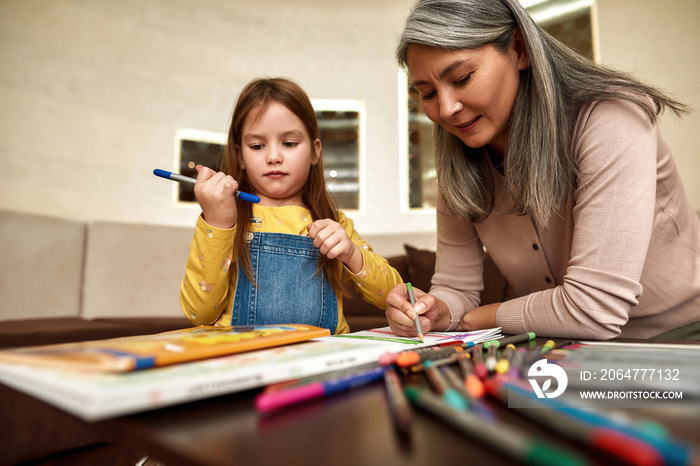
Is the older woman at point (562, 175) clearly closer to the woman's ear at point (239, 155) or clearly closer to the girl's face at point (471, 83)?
the girl's face at point (471, 83)

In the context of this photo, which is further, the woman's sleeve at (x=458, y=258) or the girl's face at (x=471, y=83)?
the woman's sleeve at (x=458, y=258)

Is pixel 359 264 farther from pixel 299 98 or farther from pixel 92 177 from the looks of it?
pixel 92 177

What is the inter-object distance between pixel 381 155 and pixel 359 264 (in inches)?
97.5

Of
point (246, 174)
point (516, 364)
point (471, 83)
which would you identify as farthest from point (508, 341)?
point (246, 174)

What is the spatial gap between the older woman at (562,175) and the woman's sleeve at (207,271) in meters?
0.37

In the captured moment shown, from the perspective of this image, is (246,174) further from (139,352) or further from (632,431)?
(632,431)

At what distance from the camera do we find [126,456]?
1.58 m

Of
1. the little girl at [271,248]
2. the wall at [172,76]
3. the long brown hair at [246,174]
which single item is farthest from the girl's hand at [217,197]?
the wall at [172,76]

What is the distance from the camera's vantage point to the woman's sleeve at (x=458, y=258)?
49.3 inches

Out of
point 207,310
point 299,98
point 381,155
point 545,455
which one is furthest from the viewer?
point 381,155

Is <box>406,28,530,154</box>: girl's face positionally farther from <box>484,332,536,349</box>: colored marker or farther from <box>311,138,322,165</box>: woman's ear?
<box>484,332,536,349</box>: colored marker

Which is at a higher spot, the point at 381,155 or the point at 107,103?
the point at 107,103

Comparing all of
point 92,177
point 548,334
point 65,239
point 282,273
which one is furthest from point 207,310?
point 92,177

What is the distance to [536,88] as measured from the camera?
97 centimetres
